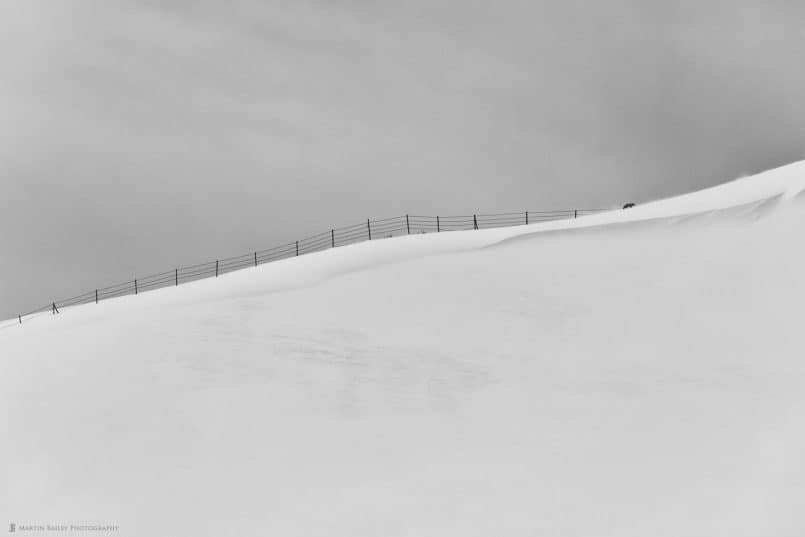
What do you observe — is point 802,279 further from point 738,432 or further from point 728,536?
point 728,536

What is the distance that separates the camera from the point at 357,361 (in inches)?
1241

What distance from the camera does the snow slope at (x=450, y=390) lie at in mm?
25797

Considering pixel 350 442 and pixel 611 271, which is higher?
pixel 611 271

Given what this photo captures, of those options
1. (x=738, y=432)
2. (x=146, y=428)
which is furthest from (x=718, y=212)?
(x=146, y=428)

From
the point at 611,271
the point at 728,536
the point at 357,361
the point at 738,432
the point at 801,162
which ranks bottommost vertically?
the point at 728,536

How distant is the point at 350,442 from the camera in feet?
91.4

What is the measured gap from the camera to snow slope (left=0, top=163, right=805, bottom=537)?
25797mm

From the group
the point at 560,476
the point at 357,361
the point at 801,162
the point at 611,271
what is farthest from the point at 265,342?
the point at 801,162

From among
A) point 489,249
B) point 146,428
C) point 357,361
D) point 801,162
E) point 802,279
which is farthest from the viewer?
point 801,162

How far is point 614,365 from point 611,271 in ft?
18.6

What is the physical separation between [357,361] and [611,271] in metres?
11.4

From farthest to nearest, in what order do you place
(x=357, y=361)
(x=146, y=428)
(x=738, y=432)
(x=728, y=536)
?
1. (x=357, y=361)
2. (x=738, y=432)
3. (x=146, y=428)
4. (x=728, y=536)

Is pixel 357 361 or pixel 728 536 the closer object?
pixel 728 536

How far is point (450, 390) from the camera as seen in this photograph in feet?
101
